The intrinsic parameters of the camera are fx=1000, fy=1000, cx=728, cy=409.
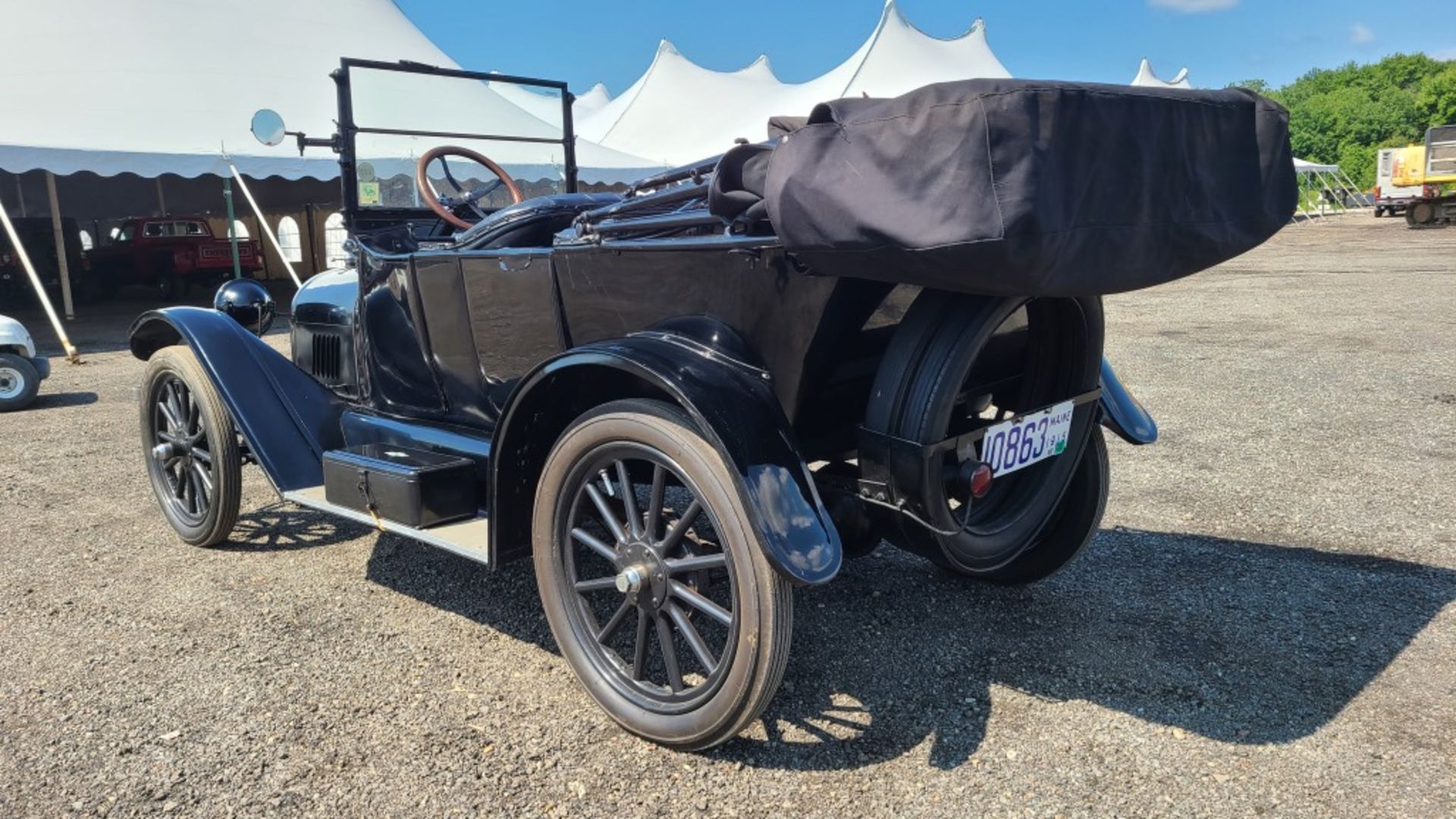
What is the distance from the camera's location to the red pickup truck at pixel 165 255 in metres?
16.7

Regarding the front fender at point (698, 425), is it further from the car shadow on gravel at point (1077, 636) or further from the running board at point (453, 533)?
the car shadow on gravel at point (1077, 636)

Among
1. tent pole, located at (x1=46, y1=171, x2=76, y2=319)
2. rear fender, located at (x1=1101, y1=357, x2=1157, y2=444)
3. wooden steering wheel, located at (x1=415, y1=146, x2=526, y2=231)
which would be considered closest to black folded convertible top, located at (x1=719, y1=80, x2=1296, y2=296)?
rear fender, located at (x1=1101, y1=357, x2=1157, y2=444)

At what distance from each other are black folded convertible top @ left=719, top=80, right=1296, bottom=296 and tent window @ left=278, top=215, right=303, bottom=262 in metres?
21.3

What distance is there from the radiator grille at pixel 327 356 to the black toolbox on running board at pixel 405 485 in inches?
37.0

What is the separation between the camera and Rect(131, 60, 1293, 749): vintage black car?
2.00m

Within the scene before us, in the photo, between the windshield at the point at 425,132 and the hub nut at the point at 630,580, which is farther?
the windshield at the point at 425,132

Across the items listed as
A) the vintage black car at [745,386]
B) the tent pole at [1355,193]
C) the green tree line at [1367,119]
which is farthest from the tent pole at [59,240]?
the green tree line at [1367,119]

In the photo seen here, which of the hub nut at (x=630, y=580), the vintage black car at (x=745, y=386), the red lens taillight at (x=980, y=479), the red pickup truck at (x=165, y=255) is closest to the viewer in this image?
the vintage black car at (x=745, y=386)

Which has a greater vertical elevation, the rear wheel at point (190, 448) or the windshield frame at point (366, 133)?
the windshield frame at point (366, 133)

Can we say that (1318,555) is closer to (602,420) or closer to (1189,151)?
(1189,151)

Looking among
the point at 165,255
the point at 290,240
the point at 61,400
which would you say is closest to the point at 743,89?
the point at 290,240

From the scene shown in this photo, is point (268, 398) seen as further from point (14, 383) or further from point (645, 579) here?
point (14, 383)

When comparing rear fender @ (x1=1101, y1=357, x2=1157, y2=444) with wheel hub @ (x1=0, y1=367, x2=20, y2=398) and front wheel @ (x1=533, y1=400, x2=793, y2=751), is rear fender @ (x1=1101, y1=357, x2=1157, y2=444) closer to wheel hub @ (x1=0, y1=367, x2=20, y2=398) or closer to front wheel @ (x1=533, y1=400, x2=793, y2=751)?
front wheel @ (x1=533, y1=400, x2=793, y2=751)

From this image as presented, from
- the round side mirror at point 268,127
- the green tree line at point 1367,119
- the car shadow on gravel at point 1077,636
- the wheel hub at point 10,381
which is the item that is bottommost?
the wheel hub at point 10,381
